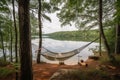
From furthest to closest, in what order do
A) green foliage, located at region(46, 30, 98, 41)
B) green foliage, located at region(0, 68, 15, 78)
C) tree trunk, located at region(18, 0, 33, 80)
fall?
green foliage, located at region(46, 30, 98, 41), green foliage, located at region(0, 68, 15, 78), tree trunk, located at region(18, 0, 33, 80)

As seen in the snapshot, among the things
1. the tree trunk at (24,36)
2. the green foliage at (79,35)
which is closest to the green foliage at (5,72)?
the tree trunk at (24,36)

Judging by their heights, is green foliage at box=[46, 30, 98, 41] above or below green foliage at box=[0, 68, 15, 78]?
above

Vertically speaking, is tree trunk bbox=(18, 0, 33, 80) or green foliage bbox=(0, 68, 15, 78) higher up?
tree trunk bbox=(18, 0, 33, 80)

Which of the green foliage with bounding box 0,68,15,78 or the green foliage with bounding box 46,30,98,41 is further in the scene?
the green foliage with bounding box 46,30,98,41

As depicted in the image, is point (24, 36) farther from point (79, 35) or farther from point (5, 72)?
point (79, 35)

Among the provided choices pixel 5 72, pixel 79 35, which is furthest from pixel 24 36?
pixel 79 35

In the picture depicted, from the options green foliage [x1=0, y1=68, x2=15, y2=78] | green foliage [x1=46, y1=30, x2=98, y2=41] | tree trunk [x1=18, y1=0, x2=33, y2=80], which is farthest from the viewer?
green foliage [x1=46, y1=30, x2=98, y2=41]

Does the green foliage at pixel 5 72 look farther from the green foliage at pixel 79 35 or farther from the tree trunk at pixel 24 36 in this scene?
the green foliage at pixel 79 35

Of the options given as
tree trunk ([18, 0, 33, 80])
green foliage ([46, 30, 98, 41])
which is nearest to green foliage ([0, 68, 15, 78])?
tree trunk ([18, 0, 33, 80])

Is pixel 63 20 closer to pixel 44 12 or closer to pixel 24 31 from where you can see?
pixel 44 12

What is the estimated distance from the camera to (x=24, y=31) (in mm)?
2938

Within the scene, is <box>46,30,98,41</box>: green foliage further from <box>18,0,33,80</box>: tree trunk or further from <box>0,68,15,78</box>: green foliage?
<box>18,0,33,80</box>: tree trunk

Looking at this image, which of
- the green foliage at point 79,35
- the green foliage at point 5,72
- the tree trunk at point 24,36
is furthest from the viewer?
the green foliage at point 79,35

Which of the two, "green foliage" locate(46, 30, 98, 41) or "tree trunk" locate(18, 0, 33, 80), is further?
"green foliage" locate(46, 30, 98, 41)
